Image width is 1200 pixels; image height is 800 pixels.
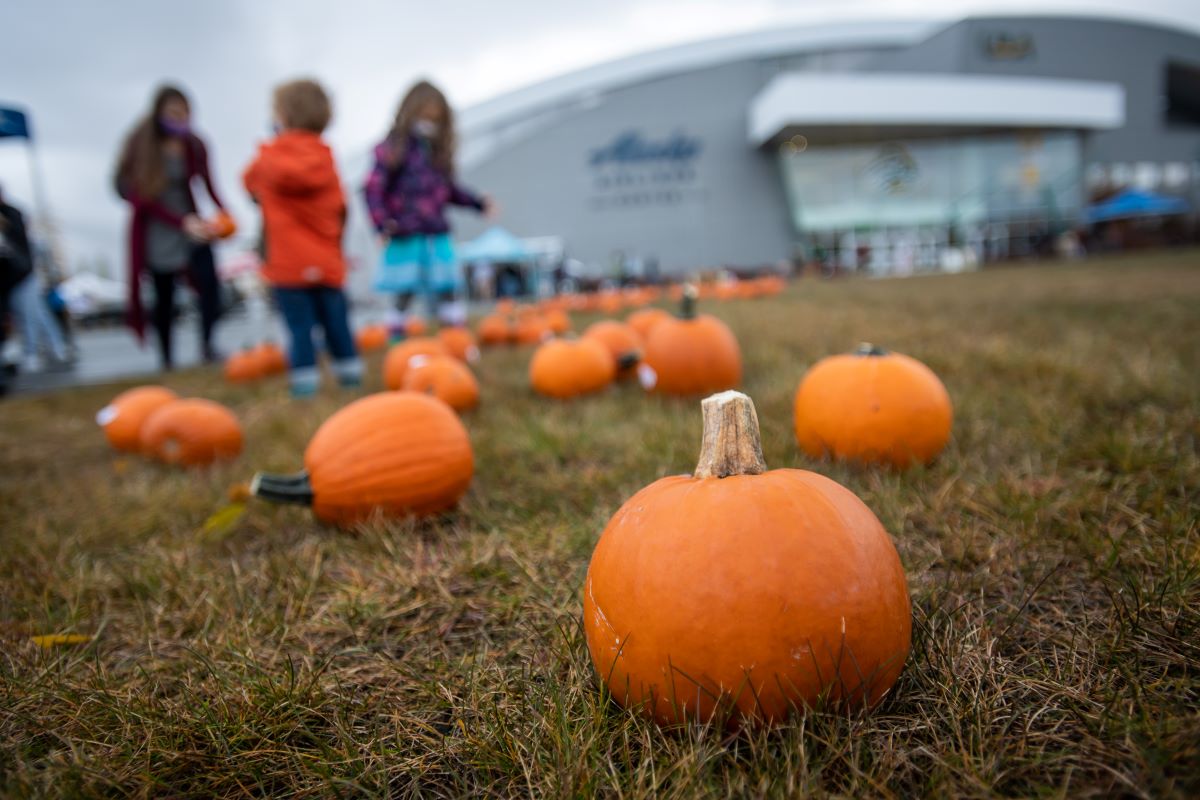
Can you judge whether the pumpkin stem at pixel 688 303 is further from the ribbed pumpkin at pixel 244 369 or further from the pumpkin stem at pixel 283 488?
the ribbed pumpkin at pixel 244 369

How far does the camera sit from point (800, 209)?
32.0m

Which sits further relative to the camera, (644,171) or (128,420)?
(644,171)

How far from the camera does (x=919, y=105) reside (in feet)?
95.9

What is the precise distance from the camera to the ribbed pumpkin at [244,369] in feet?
15.7

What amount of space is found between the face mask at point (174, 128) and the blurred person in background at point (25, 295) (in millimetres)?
1911

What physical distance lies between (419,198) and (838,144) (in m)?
31.9

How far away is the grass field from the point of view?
79 cm

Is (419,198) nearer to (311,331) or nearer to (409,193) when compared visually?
(409,193)

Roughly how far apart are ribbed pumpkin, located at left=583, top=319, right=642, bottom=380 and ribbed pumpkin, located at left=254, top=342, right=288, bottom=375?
2.76 meters

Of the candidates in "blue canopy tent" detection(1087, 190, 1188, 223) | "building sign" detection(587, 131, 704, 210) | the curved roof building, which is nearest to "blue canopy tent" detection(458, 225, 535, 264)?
the curved roof building

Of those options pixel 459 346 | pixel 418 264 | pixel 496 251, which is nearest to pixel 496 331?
pixel 418 264

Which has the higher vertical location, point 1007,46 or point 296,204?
point 1007,46

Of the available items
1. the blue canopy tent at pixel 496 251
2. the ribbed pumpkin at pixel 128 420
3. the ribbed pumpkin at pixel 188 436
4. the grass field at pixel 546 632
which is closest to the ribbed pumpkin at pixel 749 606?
the grass field at pixel 546 632

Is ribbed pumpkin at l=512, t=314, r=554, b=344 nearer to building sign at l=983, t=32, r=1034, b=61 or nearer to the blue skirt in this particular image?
the blue skirt
